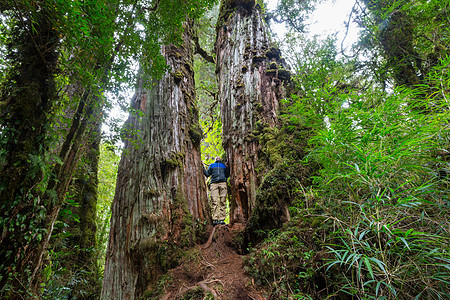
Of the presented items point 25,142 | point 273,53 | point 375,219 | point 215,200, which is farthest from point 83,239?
point 273,53

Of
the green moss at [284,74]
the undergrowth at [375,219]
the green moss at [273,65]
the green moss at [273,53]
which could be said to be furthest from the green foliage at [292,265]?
the green moss at [273,53]

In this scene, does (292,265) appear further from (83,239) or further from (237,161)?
(83,239)

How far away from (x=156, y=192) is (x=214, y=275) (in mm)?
1642

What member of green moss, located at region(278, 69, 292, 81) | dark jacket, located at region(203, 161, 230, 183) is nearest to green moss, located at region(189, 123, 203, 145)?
dark jacket, located at region(203, 161, 230, 183)

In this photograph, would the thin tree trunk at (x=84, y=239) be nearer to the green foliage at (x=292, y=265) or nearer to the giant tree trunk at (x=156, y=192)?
the giant tree trunk at (x=156, y=192)

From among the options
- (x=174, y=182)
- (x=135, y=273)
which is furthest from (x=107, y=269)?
(x=174, y=182)

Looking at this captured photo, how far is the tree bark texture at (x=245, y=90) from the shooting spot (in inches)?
161

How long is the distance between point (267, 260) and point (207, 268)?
3.30ft

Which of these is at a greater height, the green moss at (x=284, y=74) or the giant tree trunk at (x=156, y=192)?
the green moss at (x=284, y=74)

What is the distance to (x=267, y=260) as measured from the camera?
7.36 feet

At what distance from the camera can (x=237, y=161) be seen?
4293 millimetres

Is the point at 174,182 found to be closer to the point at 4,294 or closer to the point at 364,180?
the point at 4,294

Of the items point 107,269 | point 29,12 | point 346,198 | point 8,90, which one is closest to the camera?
point 346,198

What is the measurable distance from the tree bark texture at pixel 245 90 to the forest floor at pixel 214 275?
0.77m
